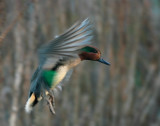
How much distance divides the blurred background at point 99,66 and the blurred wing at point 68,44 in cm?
114

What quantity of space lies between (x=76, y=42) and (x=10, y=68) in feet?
5.13

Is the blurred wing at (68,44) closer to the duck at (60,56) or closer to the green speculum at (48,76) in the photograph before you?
the duck at (60,56)

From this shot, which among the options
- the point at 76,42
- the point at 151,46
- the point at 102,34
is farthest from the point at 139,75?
the point at 76,42

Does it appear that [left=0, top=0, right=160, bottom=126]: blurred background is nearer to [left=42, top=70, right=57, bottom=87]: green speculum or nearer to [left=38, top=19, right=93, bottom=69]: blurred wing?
[left=42, top=70, right=57, bottom=87]: green speculum

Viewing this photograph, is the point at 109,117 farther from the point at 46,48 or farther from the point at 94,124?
the point at 46,48

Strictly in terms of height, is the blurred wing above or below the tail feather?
above

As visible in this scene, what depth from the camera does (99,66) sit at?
329 centimetres

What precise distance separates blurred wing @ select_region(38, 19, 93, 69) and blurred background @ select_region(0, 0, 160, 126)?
1.14 meters

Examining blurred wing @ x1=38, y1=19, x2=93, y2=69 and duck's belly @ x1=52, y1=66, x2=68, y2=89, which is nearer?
blurred wing @ x1=38, y1=19, x2=93, y2=69

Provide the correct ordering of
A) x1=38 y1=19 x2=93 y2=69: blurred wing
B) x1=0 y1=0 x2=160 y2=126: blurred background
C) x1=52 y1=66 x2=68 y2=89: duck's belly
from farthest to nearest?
x1=0 y1=0 x2=160 y2=126: blurred background, x1=52 y1=66 x2=68 y2=89: duck's belly, x1=38 y1=19 x2=93 y2=69: blurred wing

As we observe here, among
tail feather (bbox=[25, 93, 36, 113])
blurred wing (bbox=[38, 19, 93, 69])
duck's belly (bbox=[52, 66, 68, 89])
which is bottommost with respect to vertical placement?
tail feather (bbox=[25, 93, 36, 113])

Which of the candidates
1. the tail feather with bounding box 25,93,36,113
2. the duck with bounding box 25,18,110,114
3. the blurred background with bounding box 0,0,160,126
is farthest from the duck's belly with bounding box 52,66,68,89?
the blurred background with bounding box 0,0,160,126

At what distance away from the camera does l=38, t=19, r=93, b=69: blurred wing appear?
4.11 feet

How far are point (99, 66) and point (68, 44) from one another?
204 cm
